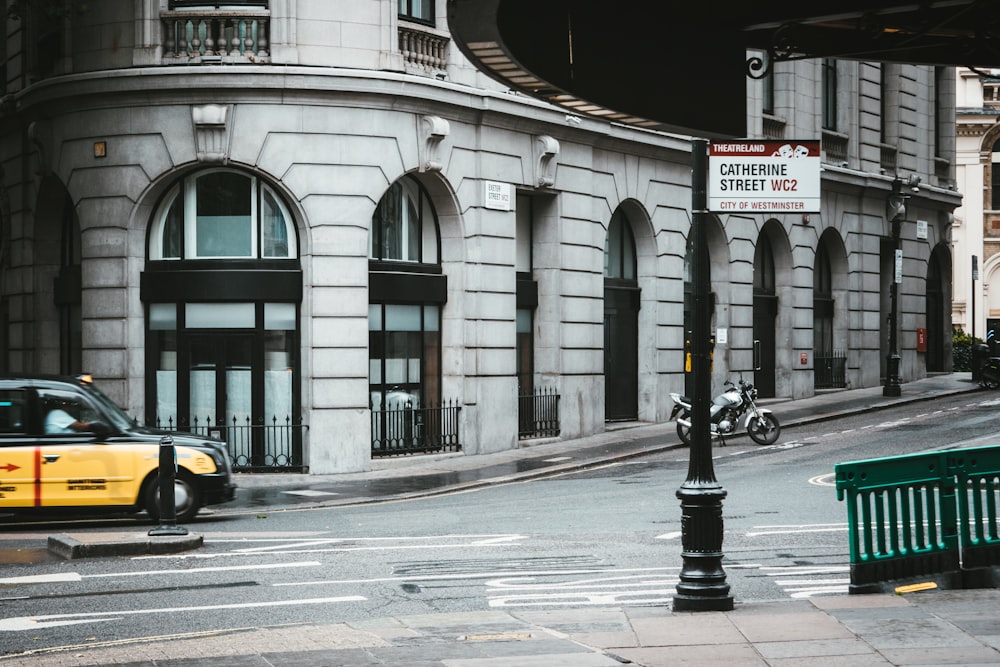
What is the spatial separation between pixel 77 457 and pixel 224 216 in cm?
804

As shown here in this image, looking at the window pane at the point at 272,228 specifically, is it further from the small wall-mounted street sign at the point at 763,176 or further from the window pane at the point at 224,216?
the small wall-mounted street sign at the point at 763,176

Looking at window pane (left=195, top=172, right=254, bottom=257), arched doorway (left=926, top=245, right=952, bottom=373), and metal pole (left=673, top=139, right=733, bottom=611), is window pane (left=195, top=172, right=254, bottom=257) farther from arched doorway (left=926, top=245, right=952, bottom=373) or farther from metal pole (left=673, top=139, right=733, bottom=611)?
arched doorway (left=926, top=245, right=952, bottom=373)

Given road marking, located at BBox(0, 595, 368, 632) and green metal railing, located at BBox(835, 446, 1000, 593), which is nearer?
road marking, located at BBox(0, 595, 368, 632)

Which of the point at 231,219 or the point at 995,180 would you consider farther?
the point at 995,180

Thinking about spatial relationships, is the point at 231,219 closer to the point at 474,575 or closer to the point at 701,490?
the point at 474,575

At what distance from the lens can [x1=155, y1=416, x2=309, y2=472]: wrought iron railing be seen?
76.6 ft

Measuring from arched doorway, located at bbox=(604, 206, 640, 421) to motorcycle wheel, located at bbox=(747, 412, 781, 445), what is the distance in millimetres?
5273

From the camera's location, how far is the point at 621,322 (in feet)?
102

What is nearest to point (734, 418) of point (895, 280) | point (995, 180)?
point (895, 280)

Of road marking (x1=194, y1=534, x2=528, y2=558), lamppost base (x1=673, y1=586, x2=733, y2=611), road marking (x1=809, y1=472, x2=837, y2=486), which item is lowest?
road marking (x1=194, y1=534, x2=528, y2=558)

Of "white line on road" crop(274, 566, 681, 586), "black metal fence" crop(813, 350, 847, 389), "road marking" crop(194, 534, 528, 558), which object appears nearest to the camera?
"white line on road" crop(274, 566, 681, 586)

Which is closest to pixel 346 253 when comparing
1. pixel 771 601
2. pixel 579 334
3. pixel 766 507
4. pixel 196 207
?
pixel 196 207

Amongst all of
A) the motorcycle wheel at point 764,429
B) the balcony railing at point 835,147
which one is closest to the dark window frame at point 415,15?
the motorcycle wheel at point 764,429

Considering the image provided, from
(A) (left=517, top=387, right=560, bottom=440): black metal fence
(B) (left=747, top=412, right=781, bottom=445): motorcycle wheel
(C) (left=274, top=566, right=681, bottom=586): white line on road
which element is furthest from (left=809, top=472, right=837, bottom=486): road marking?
(A) (left=517, top=387, right=560, bottom=440): black metal fence
